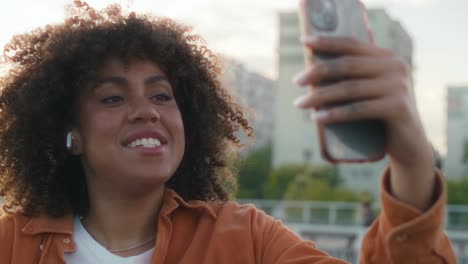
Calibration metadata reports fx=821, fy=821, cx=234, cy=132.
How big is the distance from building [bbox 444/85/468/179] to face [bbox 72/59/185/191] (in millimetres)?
83502

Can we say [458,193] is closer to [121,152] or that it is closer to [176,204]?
[176,204]

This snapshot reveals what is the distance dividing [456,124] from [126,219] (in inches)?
3650

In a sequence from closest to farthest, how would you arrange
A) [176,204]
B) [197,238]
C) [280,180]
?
[197,238]
[176,204]
[280,180]

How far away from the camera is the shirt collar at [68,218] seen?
288 centimetres

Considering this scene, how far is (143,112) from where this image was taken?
2.80 m

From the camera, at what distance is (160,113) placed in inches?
113

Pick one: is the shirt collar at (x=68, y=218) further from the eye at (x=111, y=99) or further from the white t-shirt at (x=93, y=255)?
the eye at (x=111, y=99)

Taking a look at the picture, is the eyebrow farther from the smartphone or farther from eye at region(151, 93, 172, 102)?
the smartphone

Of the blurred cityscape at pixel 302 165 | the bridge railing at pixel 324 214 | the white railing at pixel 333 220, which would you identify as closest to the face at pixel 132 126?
the white railing at pixel 333 220

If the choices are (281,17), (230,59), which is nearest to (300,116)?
(281,17)

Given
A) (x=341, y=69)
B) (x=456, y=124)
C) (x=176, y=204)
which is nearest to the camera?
(x=341, y=69)

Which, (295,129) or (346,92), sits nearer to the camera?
(346,92)

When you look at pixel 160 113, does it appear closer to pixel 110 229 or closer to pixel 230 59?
pixel 110 229

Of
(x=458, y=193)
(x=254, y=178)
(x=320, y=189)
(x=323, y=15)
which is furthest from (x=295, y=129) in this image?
(x=323, y=15)
